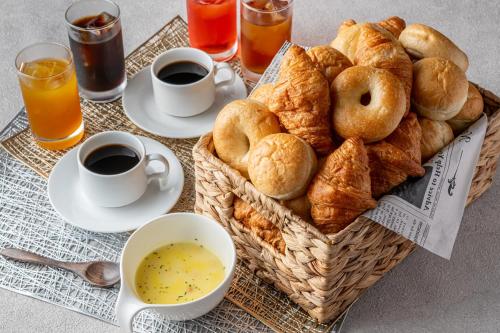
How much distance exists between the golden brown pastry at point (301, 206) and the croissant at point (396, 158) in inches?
4.4

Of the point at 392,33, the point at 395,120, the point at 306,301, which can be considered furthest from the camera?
the point at 392,33

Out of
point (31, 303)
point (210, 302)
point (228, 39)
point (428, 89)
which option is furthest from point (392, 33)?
point (31, 303)

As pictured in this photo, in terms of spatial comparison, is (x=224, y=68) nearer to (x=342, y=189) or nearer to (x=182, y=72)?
(x=182, y=72)

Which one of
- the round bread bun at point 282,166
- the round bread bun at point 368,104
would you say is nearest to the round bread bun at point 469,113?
the round bread bun at point 368,104

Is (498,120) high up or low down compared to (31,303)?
up

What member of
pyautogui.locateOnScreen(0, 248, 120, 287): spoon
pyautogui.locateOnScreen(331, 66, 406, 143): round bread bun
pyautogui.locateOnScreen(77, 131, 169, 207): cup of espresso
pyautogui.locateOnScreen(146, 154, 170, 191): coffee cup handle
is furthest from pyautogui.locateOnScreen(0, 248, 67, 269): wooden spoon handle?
pyautogui.locateOnScreen(331, 66, 406, 143): round bread bun

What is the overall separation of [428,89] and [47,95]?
76 cm

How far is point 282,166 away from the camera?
1185mm

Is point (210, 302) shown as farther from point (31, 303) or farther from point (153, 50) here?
point (153, 50)

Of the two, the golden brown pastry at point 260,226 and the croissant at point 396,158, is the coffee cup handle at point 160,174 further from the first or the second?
the croissant at point 396,158

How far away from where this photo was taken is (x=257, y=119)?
1.28 m

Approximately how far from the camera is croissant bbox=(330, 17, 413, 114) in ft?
4.25

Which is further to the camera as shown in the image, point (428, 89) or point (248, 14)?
point (248, 14)

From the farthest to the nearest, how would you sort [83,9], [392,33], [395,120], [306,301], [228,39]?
[228,39] → [83,9] → [392,33] → [306,301] → [395,120]
